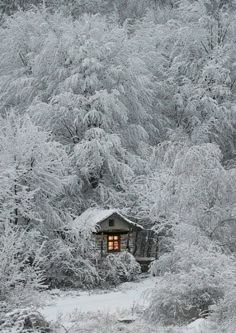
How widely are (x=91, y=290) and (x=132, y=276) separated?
7.74 ft

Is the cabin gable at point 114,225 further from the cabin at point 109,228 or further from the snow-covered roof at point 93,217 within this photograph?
the snow-covered roof at point 93,217

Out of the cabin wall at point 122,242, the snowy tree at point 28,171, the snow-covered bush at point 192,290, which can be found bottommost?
the cabin wall at point 122,242

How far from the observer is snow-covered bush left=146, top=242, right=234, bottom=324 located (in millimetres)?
14141

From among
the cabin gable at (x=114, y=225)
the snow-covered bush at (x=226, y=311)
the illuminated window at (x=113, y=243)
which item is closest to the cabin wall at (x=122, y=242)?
the illuminated window at (x=113, y=243)

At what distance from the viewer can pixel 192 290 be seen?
14.2 metres

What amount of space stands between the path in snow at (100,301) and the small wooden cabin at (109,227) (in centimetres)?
218

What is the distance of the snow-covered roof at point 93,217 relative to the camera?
75.6 ft

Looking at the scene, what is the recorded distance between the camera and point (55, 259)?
2273 centimetres

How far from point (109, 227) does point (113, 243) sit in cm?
76

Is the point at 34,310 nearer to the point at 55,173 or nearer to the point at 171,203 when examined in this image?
the point at 171,203

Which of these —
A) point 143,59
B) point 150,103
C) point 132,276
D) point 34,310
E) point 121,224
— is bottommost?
point 132,276

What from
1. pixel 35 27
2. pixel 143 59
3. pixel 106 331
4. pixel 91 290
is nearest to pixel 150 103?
pixel 143 59

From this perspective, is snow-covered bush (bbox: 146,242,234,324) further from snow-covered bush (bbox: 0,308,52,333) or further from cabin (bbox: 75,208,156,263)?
cabin (bbox: 75,208,156,263)

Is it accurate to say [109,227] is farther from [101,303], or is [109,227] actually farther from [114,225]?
[101,303]
